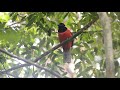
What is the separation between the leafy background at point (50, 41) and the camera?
174 cm

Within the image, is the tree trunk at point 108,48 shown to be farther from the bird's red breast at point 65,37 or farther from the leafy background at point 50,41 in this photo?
the bird's red breast at point 65,37

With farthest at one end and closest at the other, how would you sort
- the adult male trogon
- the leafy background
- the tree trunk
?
1. the adult male trogon
2. the leafy background
3. the tree trunk

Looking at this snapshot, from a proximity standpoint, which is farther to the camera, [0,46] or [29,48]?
[29,48]

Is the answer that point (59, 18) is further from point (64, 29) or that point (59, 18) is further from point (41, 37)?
point (64, 29)

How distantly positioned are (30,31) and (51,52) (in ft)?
0.91

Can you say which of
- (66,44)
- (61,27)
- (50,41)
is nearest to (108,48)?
(50,41)

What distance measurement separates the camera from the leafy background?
1.74 m

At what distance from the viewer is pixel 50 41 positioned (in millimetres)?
2109

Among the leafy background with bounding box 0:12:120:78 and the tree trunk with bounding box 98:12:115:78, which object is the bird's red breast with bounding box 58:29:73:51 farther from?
the tree trunk with bounding box 98:12:115:78

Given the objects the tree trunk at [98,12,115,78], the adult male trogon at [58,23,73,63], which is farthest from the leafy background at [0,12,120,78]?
the tree trunk at [98,12,115,78]

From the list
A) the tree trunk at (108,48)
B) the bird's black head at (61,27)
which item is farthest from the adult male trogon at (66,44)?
the tree trunk at (108,48)

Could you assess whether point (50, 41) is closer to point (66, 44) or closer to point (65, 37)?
point (66, 44)

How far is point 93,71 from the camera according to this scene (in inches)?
73.0

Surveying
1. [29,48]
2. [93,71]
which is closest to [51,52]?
[29,48]
